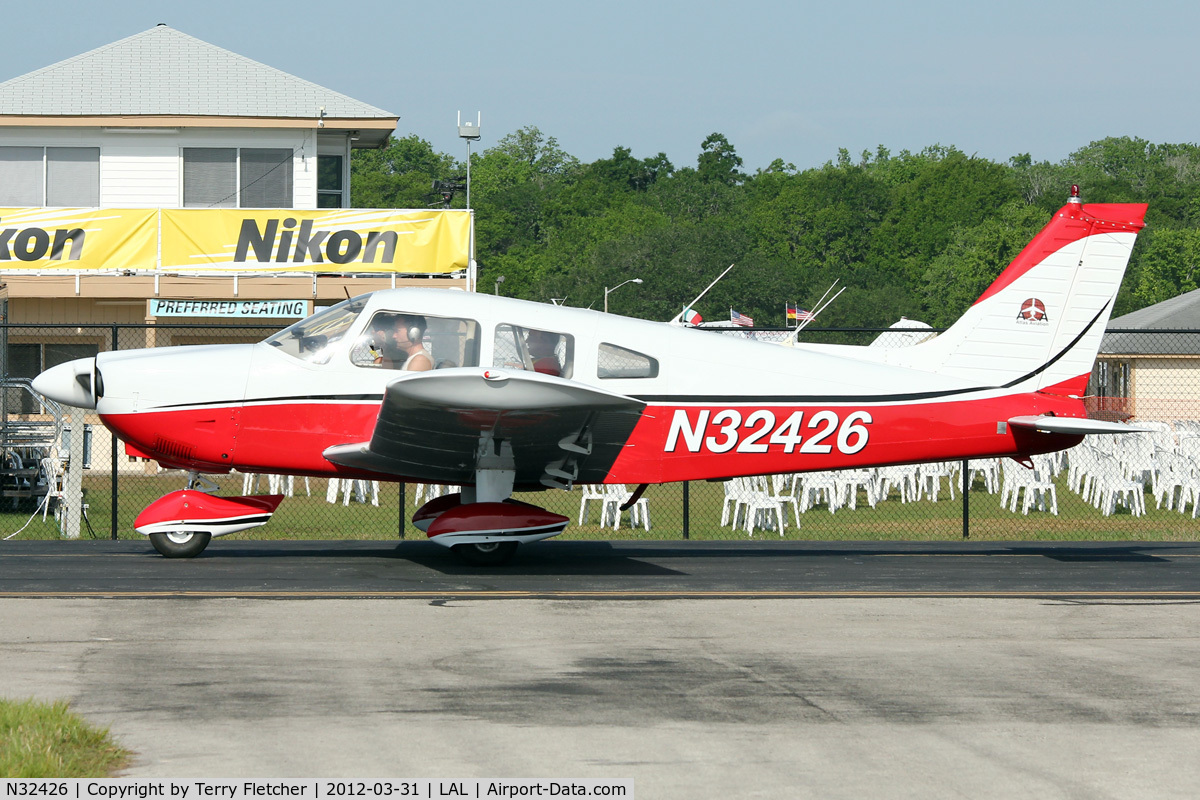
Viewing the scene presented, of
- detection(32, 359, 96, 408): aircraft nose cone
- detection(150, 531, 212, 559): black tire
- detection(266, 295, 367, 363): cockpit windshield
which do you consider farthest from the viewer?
detection(150, 531, 212, 559): black tire

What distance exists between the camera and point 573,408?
10.4m

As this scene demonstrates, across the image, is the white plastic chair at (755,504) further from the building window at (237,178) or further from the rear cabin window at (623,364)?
the building window at (237,178)

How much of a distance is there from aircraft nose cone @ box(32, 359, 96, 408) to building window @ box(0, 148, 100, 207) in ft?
56.1

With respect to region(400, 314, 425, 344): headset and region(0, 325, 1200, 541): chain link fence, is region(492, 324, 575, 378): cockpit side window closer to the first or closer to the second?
region(400, 314, 425, 344): headset

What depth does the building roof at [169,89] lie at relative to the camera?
26891 mm

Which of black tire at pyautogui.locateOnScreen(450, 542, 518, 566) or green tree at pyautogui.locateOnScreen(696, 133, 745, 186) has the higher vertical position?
green tree at pyautogui.locateOnScreen(696, 133, 745, 186)

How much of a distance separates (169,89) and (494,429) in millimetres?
19874

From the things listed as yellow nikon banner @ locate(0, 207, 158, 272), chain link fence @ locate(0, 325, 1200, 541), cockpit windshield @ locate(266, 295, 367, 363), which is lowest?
chain link fence @ locate(0, 325, 1200, 541)

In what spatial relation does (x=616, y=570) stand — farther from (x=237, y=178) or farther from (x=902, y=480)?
(x=237, y=178)

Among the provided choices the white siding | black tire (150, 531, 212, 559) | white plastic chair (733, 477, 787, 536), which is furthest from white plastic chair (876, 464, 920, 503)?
the white siding

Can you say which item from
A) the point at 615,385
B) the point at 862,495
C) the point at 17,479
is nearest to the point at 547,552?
the point at 615,385

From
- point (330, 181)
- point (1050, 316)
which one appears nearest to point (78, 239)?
point (330, 181)

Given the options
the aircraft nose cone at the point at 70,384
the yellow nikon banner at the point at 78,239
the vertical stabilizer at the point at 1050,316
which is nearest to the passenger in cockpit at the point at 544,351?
the vertical stabilizer at the point at 1050,316

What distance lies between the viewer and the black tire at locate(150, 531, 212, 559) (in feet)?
38.9
